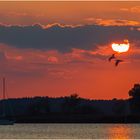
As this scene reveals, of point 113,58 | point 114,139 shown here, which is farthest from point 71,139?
point 113,58

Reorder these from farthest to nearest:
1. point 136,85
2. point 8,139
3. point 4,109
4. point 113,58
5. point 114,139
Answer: point 136,85 < point 4,109 < point 114,139 < point 8,139 < point 113,58

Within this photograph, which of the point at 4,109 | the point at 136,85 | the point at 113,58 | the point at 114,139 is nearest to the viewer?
the point at 113,58

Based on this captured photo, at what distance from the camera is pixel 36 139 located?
93062 millimetres

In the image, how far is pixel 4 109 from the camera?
156625 millimetres

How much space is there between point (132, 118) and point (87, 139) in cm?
10045

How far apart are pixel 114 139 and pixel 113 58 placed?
3445cm

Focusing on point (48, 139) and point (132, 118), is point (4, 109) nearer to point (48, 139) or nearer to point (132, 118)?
point (132, 118)

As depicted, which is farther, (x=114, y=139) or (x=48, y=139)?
(x=114, y=139)

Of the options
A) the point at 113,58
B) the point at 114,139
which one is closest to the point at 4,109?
the point at 114,139

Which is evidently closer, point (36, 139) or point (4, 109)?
point (36, 139)

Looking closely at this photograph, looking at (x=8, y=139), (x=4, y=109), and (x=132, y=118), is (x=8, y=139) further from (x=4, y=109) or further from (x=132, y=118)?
(x=132, y=118)

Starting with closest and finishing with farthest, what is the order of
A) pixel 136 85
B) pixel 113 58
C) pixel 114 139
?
pixel 113 58 < pixel 114 139 < pixel 136 85

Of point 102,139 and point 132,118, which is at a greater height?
point 132,118

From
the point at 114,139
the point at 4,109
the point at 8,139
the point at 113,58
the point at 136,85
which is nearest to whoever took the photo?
the point at 113,58
